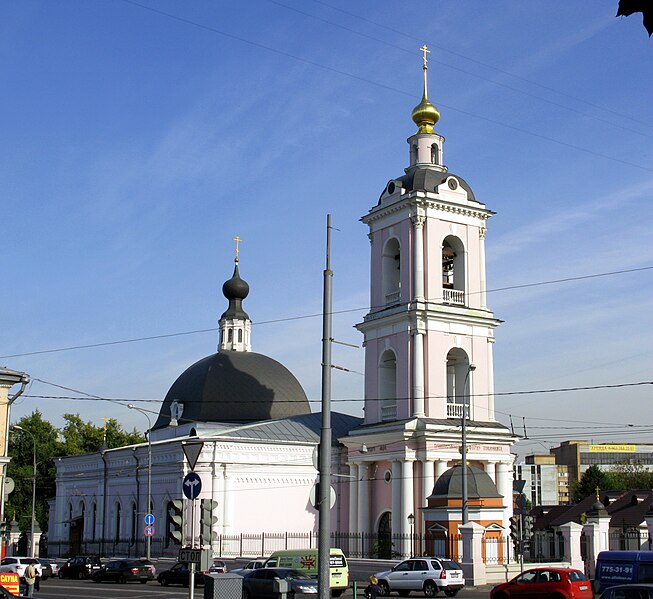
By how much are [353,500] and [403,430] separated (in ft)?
18.0

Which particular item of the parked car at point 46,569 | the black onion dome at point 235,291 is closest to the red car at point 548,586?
the parked car at point 46,569

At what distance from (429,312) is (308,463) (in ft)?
38.3

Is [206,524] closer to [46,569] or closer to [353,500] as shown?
[46,569]

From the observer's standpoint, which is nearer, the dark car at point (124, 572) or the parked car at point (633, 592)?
the parked car at point (633, 592)

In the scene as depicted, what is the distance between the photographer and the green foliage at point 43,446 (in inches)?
2928

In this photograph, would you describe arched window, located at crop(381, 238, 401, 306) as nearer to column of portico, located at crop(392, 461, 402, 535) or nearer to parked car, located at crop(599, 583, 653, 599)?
column of portico, located at crop(392, 461, 402, 535)

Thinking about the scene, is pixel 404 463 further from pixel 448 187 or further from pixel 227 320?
pixel 227 320

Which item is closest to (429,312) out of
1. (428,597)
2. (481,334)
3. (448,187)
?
(481,334)

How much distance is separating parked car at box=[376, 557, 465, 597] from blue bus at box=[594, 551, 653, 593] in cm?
555

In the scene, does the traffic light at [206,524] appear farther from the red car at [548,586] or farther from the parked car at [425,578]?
the parked car at [425,578]

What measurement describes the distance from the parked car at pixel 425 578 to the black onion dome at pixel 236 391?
82.8 ft

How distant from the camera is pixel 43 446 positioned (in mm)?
75438

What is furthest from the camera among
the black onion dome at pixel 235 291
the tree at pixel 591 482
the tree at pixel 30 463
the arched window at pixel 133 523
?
the tree at pixel 591 482

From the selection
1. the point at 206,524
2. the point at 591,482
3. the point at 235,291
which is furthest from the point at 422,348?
the point at 591,482
